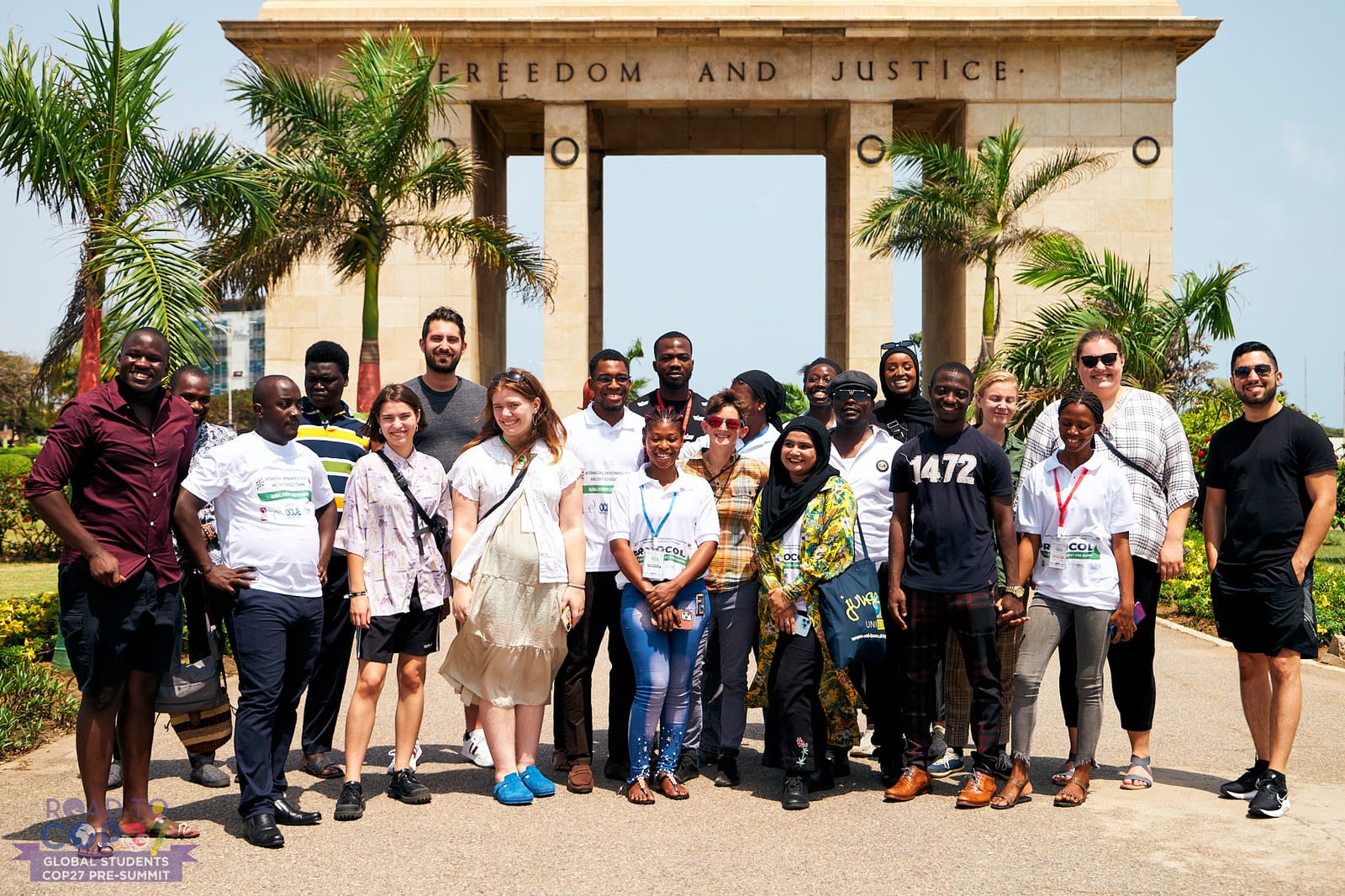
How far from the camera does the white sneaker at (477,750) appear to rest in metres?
7.26

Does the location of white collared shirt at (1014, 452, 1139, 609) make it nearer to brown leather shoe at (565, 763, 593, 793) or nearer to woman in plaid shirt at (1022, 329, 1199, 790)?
woman in plaid shirt at (1022, 329, 1199, 790)

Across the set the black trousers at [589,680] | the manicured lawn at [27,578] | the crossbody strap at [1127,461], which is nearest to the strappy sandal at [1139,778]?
the crossbody strap at [1127,461]

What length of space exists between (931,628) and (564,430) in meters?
2.13

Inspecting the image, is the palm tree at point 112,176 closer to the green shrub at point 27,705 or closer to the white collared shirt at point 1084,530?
the green shrub at point 27,705

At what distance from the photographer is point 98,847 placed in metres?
5.43

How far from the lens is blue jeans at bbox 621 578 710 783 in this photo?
6.59 m

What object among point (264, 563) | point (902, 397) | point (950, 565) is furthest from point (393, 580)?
point (902, 397)

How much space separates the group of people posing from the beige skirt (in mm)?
13

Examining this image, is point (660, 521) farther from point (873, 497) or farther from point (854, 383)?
point (854, 383)

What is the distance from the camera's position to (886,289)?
26688 mm

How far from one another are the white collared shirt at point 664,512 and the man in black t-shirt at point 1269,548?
2.60 metres

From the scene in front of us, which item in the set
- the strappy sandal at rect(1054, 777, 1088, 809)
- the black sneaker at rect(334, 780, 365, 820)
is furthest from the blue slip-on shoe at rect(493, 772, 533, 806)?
the strappy sandal at rect(1054, 777, 1088, 809)

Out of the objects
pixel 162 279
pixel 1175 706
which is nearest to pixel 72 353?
pixel 162 279

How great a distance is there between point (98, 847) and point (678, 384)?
3.76m
